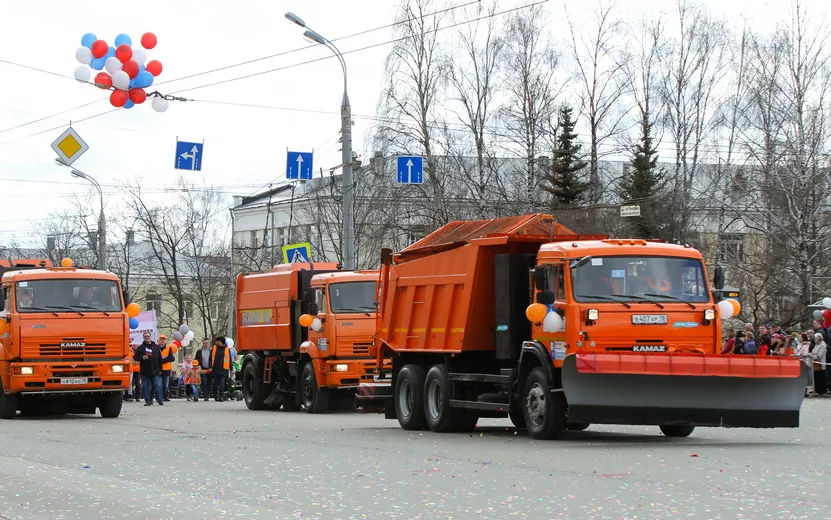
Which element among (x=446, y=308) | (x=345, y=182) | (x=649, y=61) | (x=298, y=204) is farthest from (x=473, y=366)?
(x=298, y=204)

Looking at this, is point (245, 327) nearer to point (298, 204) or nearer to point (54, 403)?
point (54, 403)

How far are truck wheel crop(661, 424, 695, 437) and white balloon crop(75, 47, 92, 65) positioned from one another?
→ 432 inches

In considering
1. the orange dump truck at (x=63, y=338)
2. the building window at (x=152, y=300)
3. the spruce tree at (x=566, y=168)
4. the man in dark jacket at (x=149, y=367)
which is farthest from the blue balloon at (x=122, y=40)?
the building window at (x=152, y=300)

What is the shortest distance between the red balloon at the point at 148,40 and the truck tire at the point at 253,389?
1018 centimetres

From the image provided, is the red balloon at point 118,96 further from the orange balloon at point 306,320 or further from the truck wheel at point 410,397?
the orange balloon at point 306,320

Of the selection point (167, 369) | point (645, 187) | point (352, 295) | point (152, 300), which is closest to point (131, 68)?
point (352, 295)

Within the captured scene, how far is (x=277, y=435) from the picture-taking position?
1828 centimetres

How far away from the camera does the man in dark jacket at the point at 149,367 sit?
103 feet

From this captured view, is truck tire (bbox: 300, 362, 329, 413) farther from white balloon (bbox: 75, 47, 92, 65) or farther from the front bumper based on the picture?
white balloon (bbox: 75, 47, 92, 65)

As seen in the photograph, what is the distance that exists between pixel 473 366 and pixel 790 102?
83.2 ft

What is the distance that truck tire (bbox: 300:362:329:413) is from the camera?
26.1m

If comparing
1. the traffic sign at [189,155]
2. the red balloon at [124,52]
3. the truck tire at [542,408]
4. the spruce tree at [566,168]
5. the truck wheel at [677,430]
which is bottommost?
the truck wheel at [677,430]

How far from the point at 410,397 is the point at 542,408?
404 centimetres

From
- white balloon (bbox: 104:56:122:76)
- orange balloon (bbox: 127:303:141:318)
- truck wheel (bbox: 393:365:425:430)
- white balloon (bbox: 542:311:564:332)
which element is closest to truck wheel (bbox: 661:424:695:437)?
white balloon (bbox: 542:311:564:332)
